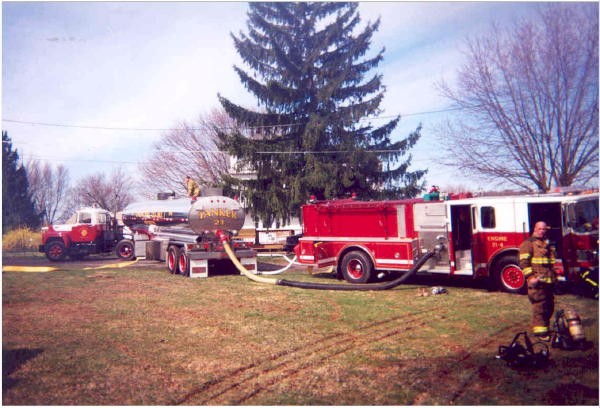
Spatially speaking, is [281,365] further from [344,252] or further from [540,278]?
[344,252]

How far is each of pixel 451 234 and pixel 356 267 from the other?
112 inches

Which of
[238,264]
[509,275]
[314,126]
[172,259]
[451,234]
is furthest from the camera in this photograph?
[314,126]

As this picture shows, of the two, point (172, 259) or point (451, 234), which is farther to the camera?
point (172, 259)

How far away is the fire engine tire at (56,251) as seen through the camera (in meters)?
21.4

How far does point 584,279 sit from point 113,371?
8.58 metres

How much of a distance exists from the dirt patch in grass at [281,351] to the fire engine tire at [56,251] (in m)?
Result: 11.5

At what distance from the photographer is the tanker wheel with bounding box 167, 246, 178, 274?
619 inches

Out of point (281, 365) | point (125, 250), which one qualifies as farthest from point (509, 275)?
point (125, 250)

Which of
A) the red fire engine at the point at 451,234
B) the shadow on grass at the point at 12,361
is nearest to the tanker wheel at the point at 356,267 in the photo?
the red fire engine at the point at 451,234

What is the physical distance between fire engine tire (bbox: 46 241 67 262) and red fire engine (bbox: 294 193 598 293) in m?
13.8

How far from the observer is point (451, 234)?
11.4m

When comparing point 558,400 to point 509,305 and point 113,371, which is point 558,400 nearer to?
point 509,305

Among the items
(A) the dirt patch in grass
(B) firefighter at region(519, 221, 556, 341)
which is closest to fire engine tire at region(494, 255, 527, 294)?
(A) the dirt patch in grass

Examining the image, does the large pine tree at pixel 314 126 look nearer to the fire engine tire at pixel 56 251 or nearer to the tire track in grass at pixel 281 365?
the fire engine tire at pixel 56 251
